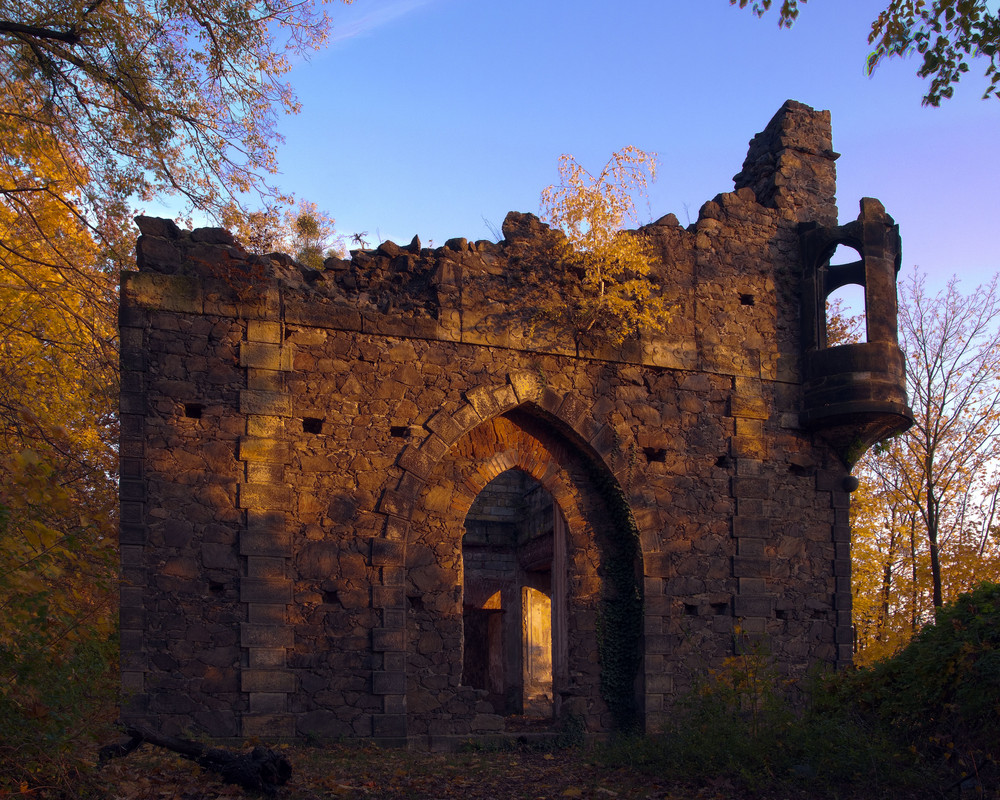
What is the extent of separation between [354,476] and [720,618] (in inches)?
178

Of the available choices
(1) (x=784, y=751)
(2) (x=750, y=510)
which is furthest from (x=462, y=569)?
(1) (x=784, y=751)

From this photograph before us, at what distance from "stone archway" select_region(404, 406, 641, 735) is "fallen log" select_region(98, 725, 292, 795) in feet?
10.7

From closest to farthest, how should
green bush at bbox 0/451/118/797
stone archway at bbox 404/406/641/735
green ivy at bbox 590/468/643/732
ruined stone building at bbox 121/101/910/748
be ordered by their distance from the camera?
green bush at bbox 0/451/118/797, ruined stone building at bbox 121/101/910/748, stone archway at bbox 404/406/641/735, green ivy at bbox 590/468/643/732

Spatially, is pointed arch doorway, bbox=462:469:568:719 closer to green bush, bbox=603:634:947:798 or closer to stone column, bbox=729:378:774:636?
stone column, bbox=729:378:774:636

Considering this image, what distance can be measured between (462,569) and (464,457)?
1215 mm

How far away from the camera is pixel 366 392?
10305mm

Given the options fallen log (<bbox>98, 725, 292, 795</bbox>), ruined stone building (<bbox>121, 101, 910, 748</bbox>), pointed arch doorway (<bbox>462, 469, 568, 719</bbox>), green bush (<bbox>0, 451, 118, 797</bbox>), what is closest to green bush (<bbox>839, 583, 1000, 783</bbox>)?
ruined stone building (<bbox>121, 101, 910, 748</bbox>)

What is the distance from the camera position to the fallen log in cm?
675

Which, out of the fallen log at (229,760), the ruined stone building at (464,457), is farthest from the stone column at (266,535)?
the fallen log at (229,760)

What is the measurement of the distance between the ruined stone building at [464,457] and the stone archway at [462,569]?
1.1 inches

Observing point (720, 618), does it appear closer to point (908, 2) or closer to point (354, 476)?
point (354, 476)

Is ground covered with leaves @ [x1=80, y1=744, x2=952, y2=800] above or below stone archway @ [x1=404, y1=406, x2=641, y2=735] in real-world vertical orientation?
below

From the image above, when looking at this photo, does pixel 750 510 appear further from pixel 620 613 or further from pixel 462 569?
pixel 462 569

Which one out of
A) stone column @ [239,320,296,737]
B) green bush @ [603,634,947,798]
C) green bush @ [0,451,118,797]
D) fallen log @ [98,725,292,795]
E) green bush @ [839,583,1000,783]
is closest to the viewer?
green bush @ [0,451,118,797]
